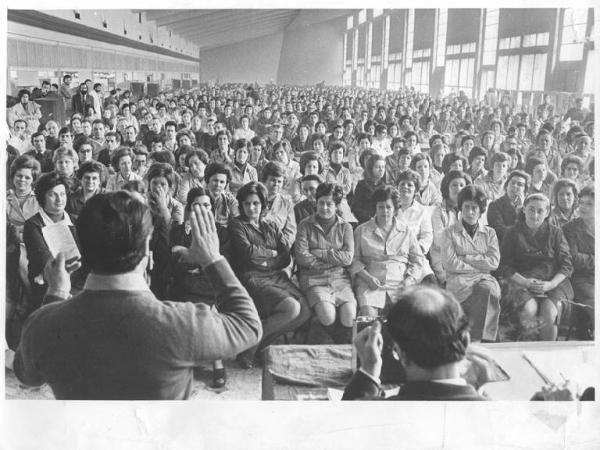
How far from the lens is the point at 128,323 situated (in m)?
2.19

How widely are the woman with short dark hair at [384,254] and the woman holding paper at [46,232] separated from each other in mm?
1527

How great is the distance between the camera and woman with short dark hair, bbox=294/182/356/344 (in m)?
3.34

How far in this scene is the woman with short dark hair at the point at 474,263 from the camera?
329 cm

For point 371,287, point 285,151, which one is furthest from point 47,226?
point 371,287

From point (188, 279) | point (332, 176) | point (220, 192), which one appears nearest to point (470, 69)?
point (332, 176)

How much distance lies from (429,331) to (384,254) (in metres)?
1.06

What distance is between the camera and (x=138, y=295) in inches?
85.7

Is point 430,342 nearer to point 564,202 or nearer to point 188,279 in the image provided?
point 188,279

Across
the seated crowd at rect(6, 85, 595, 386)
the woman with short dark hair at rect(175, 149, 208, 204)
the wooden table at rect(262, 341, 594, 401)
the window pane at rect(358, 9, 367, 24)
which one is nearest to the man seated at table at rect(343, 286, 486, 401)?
the wooden table at rect(262, 341, 594, 401)

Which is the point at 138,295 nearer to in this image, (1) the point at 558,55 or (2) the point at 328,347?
(2) the point at 328,347

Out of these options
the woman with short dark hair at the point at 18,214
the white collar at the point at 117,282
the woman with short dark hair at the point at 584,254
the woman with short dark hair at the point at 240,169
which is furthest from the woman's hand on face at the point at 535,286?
the woman with short dark hair at the point at 18,214

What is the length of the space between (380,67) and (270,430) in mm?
2248

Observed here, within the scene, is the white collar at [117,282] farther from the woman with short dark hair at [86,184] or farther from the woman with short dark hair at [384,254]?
the woman with short dark hair at [384,254]

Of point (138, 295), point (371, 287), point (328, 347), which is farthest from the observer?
point (371, 287)
